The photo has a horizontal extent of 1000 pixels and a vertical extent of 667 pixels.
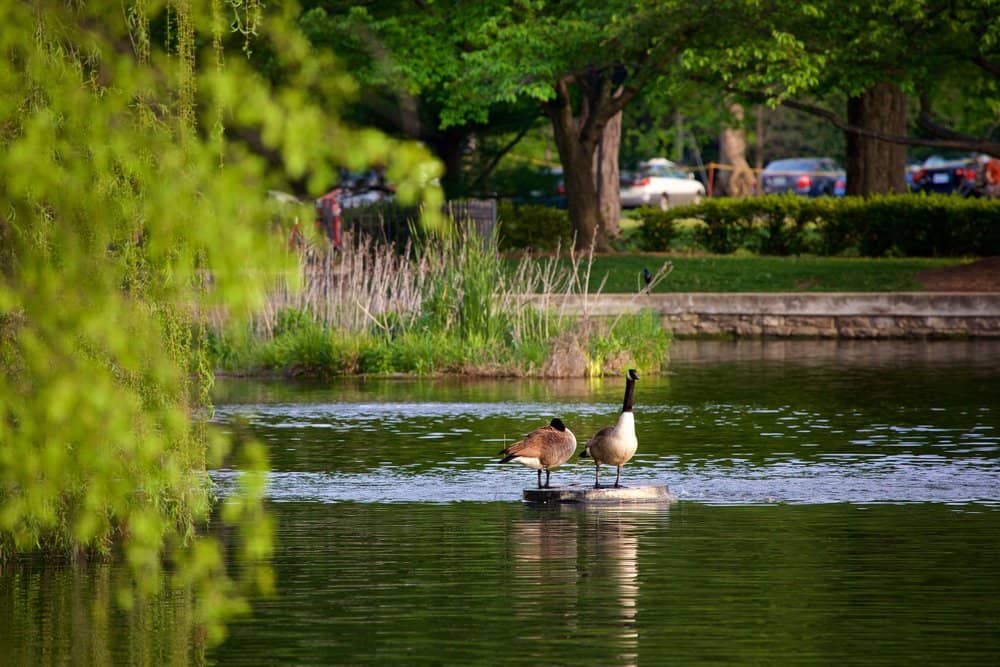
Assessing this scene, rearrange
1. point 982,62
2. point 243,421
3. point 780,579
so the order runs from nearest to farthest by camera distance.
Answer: point 780,579, point 243,421, point 982,62

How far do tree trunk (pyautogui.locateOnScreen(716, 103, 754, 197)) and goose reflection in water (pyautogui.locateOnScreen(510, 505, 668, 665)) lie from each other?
58.9 m

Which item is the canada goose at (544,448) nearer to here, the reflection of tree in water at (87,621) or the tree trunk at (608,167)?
the reflection of tree in water at (87,621)

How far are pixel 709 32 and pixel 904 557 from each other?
24846 millimetres

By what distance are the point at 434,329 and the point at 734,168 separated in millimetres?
48031

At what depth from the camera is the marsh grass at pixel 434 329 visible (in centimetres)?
2503

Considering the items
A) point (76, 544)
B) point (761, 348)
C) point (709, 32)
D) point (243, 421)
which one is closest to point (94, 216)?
point (76, 544)

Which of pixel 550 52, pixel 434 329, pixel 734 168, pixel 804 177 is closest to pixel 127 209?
pixel 434 329

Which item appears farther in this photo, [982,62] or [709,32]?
[709,32]

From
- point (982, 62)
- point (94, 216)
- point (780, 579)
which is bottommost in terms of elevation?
point (780, 579)

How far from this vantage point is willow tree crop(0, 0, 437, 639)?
696 centimetres

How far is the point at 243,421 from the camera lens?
1980cm

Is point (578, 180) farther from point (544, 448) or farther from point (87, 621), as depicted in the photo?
point (87, 621)

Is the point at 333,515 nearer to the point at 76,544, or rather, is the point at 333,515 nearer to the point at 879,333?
the point at 76,544

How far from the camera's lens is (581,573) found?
1123cm
